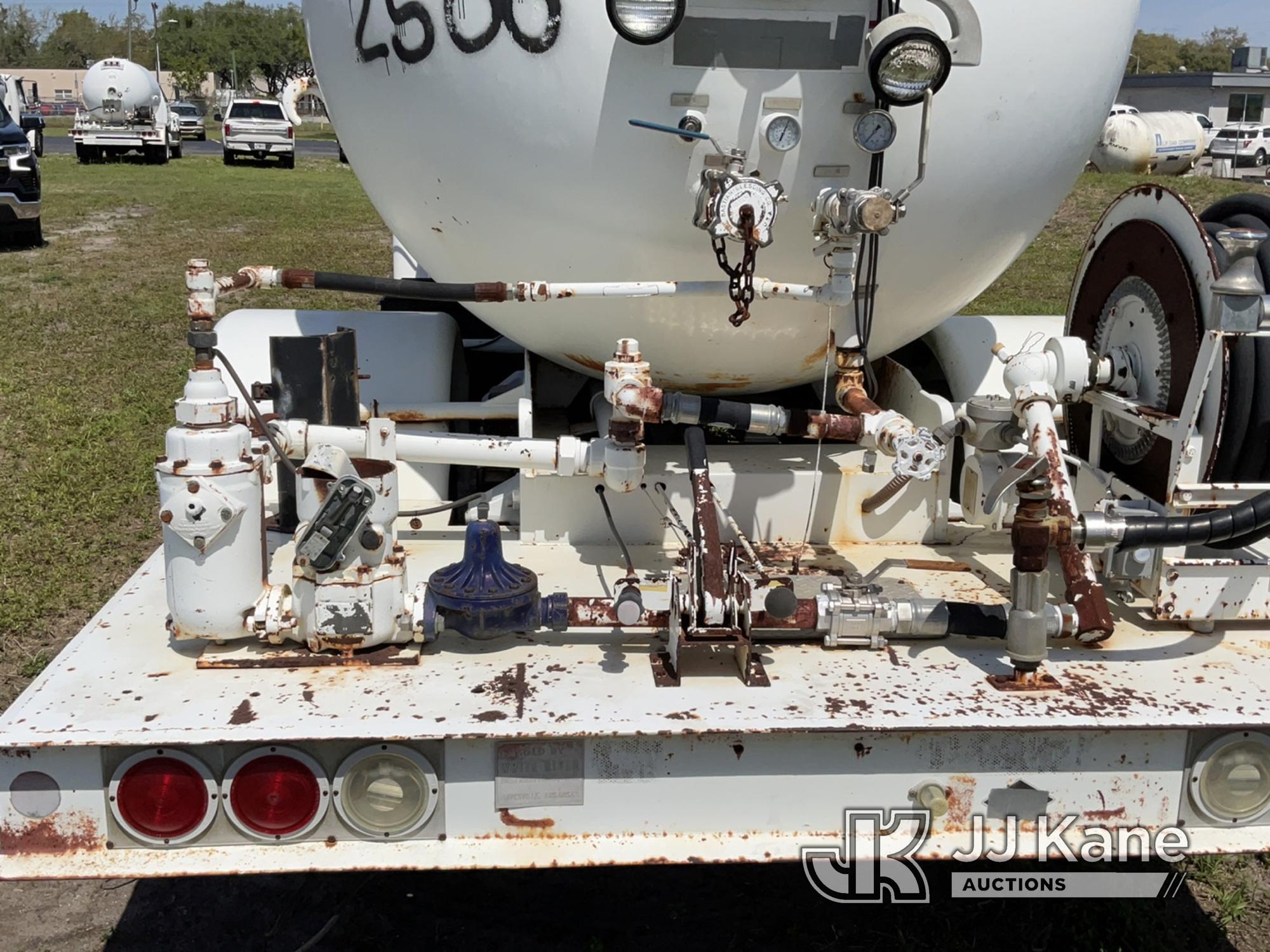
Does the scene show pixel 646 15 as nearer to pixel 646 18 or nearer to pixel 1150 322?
pixel 646 18

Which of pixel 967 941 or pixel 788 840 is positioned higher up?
pixel 788 840

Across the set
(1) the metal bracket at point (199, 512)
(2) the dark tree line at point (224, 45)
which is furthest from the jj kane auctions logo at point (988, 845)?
(2) the dark tree line at point (224, 45)

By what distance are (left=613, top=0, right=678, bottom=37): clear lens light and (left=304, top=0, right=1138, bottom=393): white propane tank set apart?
0.10 m

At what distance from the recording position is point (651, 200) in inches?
96.7

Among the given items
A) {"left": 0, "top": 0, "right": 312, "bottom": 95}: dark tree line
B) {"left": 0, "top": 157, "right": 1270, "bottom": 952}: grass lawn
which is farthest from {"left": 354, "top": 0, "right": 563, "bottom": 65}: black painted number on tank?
{"left": 0, "top": 0, "right": 312, "bottom": 95}: dark tree line

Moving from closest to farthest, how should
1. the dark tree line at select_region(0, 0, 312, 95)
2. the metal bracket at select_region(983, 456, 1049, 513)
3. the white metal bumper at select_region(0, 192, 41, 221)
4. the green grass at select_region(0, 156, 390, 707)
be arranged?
the metal bracket at select_region(983, 456, 1049, 513), the green grass at select_region(0, 156, 390, 707), the white metal bumper at select_region(0, 192, 41, 221), the dark tree line at select_region(0, 0, 312, 95)

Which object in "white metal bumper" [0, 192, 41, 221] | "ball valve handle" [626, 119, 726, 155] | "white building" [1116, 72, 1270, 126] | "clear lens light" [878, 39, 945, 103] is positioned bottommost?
"white metal bumper" [0, 192, 41, 221]

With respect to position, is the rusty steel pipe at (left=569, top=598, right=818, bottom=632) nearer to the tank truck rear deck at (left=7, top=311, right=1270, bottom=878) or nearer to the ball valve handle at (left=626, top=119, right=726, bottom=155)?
the tank truck rear deck at (left=7, top=311, right=1270, bottom=878)

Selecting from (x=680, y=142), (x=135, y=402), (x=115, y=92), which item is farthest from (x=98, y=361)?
(x=115, y=92)

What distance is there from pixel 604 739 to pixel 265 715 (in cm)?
55

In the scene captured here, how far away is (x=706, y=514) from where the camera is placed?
7.34ft

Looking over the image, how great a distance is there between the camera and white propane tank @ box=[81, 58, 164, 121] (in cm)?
2761

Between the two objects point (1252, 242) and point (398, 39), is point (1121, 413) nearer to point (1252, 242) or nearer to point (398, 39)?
point (1252, 242)

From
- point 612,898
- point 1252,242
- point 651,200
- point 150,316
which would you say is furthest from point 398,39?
point 150,316
